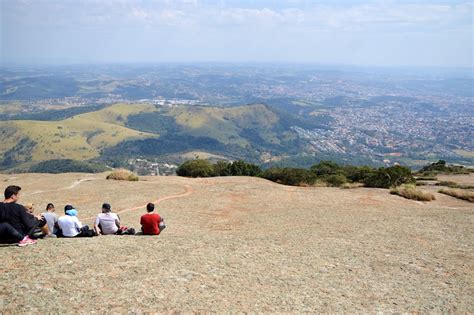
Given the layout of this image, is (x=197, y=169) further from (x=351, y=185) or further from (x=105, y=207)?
(x=105, y=207)

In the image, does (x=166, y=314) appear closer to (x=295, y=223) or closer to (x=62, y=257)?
(x=62, y=257)

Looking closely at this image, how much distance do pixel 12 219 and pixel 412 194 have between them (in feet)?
84.6

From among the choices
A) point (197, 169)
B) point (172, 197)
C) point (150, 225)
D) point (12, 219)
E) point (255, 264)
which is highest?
point (12, 219)

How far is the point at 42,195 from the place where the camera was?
2641 cm

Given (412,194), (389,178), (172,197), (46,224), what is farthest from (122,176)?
(412,194)

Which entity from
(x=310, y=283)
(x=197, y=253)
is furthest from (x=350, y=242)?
(x=197, y=253)

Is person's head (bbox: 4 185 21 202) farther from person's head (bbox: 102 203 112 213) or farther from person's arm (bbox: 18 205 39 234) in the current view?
person's head (bbox: 102 203 112 213)

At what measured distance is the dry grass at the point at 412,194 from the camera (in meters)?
27.9

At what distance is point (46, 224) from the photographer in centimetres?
1435

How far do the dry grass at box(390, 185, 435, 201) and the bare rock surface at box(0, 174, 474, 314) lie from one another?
463cm

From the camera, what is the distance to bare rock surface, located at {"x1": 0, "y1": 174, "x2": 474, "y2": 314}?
9844 millimetres

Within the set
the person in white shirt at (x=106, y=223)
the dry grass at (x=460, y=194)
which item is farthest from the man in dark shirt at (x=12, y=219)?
the dry grass at (x=460, y=194)

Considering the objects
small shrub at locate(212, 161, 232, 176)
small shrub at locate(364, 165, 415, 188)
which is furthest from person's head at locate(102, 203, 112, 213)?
small shrub at locate(212, 161, 232, 176)

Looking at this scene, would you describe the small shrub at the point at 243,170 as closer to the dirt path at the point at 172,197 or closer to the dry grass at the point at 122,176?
the dry grass at the point at 122,176
